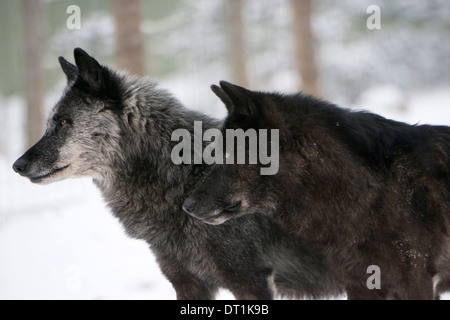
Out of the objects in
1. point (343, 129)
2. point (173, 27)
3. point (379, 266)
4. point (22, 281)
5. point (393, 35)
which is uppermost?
point (173, 27)

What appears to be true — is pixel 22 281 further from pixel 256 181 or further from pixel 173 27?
pixel 173 27

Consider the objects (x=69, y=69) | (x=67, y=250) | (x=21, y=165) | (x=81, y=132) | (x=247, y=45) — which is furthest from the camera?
(x=247, y=45)

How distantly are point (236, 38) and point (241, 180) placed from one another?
1354cm

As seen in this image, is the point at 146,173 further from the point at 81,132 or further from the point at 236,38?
the point at 236,38

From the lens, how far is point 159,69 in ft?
78.6

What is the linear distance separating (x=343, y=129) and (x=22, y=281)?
4.50m

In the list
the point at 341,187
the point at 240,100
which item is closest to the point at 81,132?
the point at 240,100

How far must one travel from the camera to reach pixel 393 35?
18.1 m

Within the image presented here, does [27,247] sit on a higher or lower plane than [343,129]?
lower

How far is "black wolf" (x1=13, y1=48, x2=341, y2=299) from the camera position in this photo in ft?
12.0

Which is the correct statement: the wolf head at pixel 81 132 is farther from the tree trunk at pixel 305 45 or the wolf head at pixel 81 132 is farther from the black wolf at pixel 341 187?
the tree trunk at pixel 305 45

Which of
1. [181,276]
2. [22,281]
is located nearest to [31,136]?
[22,281]

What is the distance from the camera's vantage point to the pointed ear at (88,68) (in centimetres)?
358

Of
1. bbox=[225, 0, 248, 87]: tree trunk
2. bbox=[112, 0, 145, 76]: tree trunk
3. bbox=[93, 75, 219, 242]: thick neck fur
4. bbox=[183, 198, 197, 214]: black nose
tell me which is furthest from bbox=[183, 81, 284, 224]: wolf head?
bbox=[225, 0, 248, 87]: tree trunk
